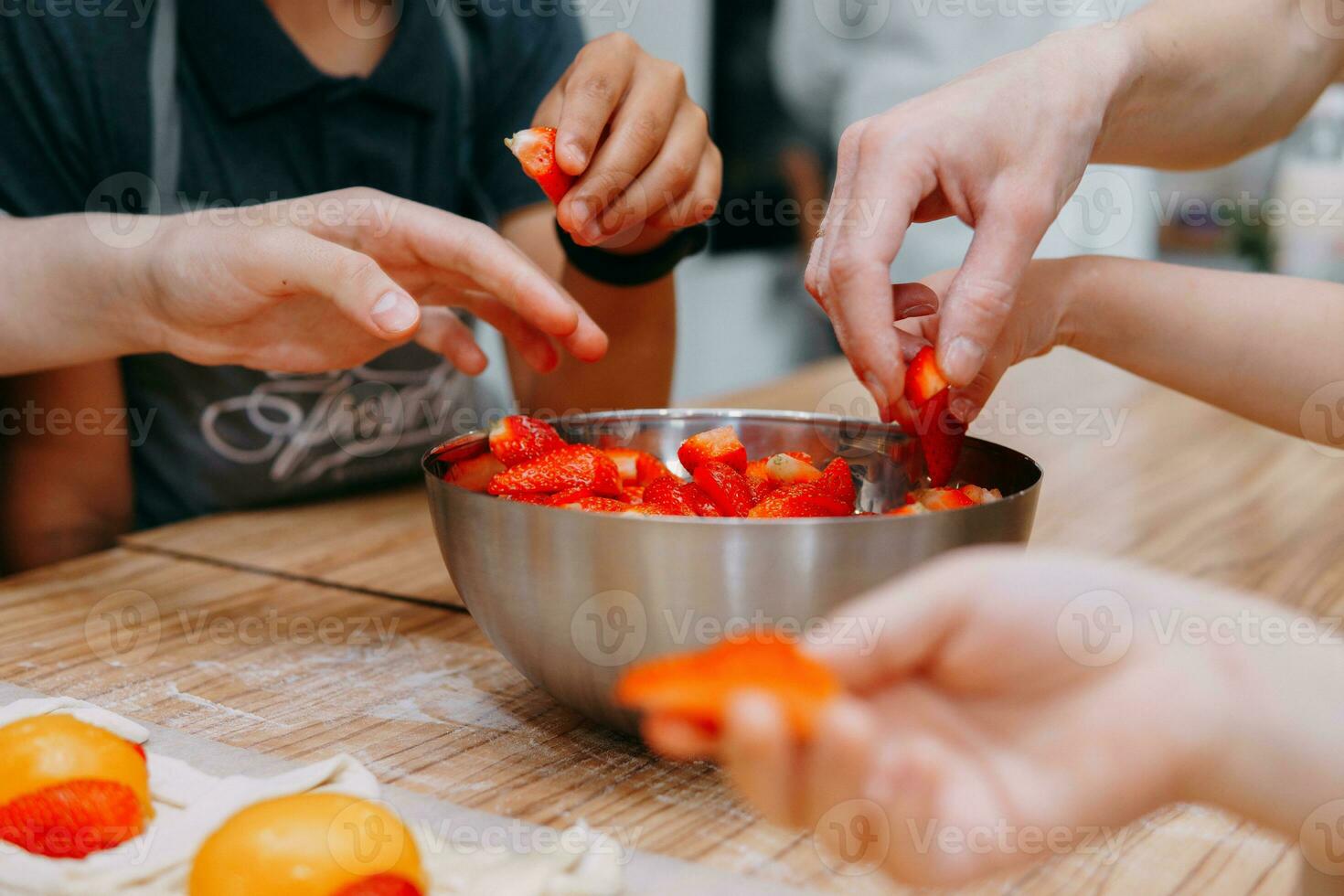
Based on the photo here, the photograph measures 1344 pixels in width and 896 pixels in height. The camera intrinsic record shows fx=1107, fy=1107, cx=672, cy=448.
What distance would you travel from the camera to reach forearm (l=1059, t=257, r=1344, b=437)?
98 centimetres

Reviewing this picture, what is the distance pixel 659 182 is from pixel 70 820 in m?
0.72

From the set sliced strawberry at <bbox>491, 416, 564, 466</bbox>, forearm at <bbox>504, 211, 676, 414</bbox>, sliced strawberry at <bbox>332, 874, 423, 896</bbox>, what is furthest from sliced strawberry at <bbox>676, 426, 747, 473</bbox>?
forearm at <bbox>504, 211, 676, 414</bbox>

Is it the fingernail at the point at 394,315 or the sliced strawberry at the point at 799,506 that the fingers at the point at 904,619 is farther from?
the fingernail at the point at 394,315

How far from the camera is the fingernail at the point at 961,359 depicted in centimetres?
75

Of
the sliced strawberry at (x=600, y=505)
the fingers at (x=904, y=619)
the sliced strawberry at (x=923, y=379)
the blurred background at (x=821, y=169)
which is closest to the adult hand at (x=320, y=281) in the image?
the sliced strawberry at (x=600, y=505)

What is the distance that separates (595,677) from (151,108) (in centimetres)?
106

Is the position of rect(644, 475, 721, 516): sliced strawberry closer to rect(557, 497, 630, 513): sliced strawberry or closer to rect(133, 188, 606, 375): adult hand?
rect(557, 497, 630, 513): sliced strawberry

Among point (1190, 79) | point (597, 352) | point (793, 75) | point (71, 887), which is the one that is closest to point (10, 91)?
point (597, 352)

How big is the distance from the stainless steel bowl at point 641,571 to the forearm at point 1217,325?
281mm

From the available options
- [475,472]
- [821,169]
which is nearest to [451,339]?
[475,472]

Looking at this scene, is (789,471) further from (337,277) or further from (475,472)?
(337,277)

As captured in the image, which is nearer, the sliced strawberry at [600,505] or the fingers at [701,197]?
the sliced strawberry at [600,505]

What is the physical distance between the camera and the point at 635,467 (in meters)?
0.91

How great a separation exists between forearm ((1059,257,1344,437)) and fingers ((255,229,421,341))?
0.55 meters
